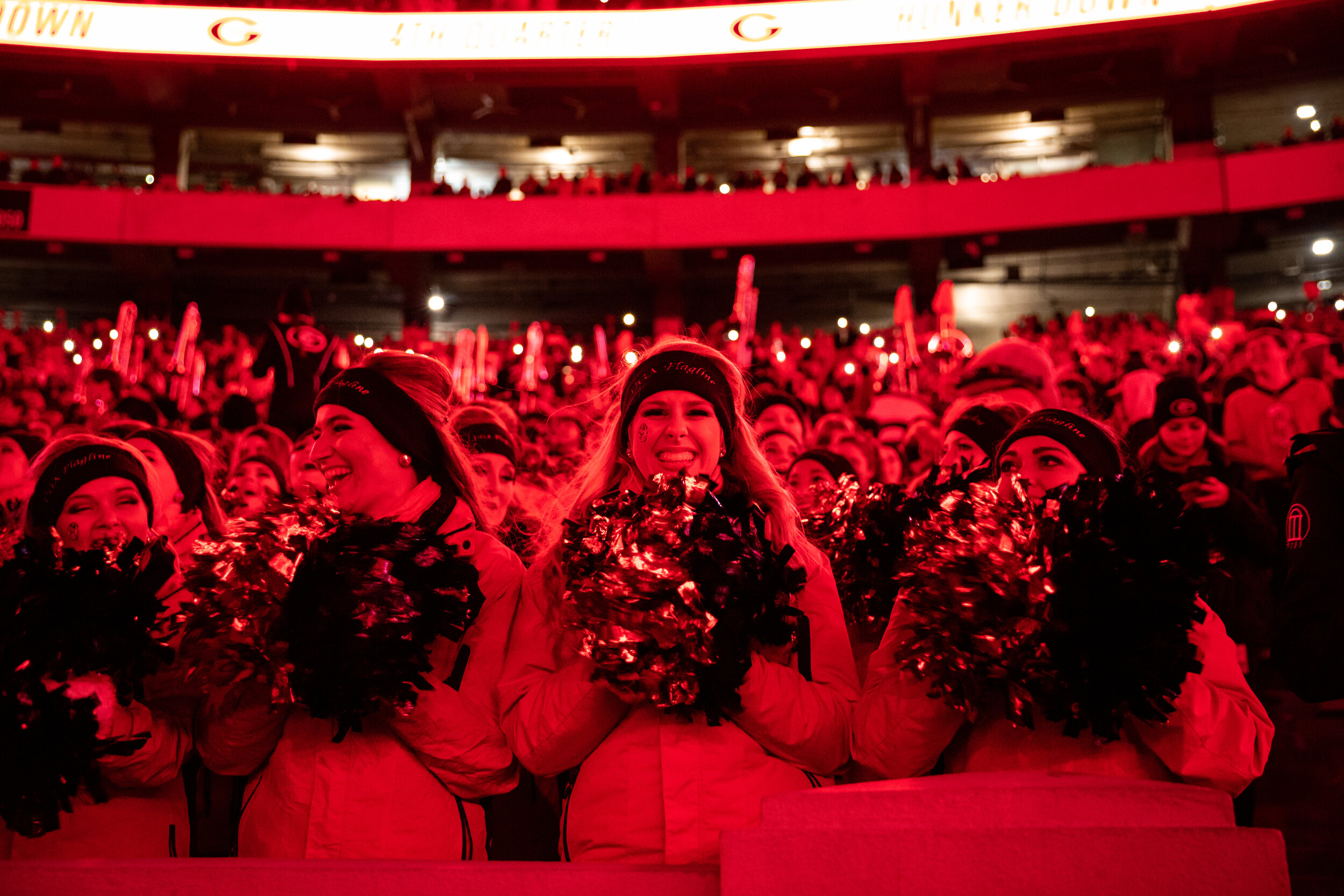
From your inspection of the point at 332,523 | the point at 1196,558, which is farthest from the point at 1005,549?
the point at 332,523

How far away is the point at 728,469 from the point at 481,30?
2377 centimetres

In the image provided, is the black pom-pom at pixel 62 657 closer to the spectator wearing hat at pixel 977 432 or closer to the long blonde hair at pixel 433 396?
the long blonde hair at pixel 433 396

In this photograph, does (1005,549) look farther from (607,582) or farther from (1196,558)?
(607,582)

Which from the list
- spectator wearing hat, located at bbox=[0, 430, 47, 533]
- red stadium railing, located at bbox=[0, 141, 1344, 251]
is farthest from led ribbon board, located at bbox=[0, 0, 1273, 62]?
spectator wearing hat, located at bbox=[0, 430, 47, 533]

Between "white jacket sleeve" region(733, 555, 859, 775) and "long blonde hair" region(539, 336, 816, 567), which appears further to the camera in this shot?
"long blonde hair" region(539, 336, 816, 567)

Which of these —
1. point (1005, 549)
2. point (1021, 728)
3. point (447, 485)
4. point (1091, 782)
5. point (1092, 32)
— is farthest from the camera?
point (1092, 32)

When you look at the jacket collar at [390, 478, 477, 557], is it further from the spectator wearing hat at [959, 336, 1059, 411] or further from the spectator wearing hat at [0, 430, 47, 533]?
the spectator wearing hat at [0, 430, 47, 533]

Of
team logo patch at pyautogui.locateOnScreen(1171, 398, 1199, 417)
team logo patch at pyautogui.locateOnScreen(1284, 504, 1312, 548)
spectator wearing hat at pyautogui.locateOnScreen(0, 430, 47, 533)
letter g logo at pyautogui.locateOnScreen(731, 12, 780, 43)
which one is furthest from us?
letter g logo at pyautogui.locateOnScreen(731, 12, 780, 43)

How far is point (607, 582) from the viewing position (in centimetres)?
200

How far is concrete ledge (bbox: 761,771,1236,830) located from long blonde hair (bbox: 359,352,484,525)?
1396mm

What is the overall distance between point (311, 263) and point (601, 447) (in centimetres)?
2403

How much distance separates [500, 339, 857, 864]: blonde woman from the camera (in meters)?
2.13

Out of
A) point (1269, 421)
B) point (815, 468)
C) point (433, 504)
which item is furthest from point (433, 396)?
point (1269, 421)

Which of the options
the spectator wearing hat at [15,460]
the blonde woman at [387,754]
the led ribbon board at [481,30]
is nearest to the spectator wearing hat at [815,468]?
the blonde woman at [387,754]
